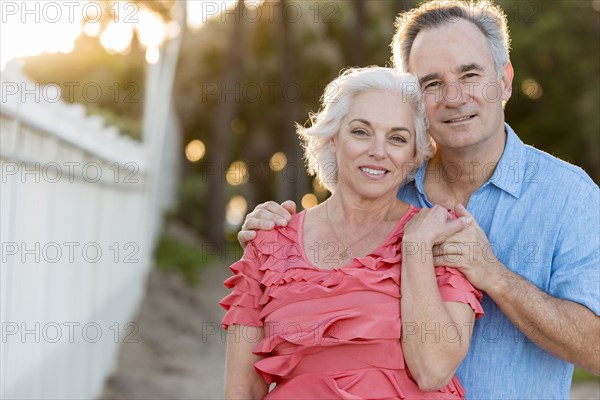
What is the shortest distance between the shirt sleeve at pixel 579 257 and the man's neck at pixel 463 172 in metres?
0.39

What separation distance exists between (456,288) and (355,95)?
79cm

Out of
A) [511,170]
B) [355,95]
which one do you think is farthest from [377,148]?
[511,170]

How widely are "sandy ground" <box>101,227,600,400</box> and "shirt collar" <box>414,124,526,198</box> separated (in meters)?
5.18

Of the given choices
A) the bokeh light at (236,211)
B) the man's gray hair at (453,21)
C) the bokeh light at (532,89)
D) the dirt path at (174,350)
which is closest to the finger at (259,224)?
the man's gray hair at (453,21)

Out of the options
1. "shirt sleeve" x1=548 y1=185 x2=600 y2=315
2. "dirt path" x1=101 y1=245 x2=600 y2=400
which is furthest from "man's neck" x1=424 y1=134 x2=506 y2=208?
"dirt path" x1=101 y1=245 x2=600 y2=400

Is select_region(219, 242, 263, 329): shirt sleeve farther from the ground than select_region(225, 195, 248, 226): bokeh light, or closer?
closer

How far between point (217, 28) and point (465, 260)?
26.1 metres

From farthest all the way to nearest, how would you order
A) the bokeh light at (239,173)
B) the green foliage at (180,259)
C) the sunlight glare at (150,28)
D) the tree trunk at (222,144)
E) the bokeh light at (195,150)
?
the bokeh light at (239,173), the bokeh light at (195,150), the tree trunk at (222,144), the sunlight glare at (150,28), the green foliage at (180,259)

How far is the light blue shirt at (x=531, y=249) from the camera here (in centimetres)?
326

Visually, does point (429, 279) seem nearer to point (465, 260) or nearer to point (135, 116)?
point (465, 260)

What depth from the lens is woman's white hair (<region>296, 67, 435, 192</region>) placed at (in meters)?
3.30

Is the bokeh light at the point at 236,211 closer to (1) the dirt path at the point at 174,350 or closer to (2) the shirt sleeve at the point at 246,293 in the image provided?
(1) the dirt path at the point at 174,350

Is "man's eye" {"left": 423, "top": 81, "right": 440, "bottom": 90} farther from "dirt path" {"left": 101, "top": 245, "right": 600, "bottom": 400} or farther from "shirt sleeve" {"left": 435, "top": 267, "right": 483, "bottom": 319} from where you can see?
"dirt path" {"left": 101, "top": 245, "right": 600, "bottom": 400}

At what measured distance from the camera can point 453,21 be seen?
3.68m
